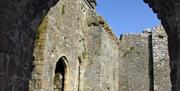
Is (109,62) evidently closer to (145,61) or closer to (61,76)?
(145,61)

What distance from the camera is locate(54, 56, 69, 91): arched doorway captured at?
16.7 metres

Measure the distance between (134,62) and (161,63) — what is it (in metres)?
1.75

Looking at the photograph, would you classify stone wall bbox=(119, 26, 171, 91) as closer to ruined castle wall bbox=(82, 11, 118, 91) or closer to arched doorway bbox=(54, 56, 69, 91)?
ruined castle wall bbox=(82, 11, 118, 91)

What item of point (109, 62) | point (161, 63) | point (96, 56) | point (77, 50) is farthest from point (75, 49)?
point (161, 63)

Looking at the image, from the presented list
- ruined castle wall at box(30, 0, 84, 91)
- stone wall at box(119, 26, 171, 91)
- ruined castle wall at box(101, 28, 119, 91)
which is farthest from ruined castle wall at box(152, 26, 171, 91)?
ruined castle wall at box(30, 0, 84, 91)

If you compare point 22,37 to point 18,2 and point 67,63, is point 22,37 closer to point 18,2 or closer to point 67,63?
point 18,2

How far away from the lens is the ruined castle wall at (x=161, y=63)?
75.6 feet

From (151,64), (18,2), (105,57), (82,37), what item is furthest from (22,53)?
(151,64)

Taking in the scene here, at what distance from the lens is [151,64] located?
23.9 m

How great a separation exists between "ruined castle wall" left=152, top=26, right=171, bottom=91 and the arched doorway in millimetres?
7672

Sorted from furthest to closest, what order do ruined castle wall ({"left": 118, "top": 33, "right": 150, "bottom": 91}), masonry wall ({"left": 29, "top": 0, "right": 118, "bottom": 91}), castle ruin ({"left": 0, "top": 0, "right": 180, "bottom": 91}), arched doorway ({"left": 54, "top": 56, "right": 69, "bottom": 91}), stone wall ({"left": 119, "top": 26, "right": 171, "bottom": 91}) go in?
ruined castle wall ({"left": 118, "top": 33, "right": 150, "bottom": 91}) → stone wall ({"left": 119, "top": 26, "right": 171, "bottom": 91}) → arched doorway ({"left": 54, "top": 56, "right": 69, "bottom": 91}) → masonry wall ({"left": 29, "top": 0, "right": 118, "bottom": 91}) → castle ruin ({"left": 0, "top": 0, "right": 180, "bottom": 91})

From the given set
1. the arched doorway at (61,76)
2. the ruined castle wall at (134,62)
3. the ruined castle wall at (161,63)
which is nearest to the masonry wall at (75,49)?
the arched doorway at (61,76)

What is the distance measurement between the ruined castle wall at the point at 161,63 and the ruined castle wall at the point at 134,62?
2.17 ft

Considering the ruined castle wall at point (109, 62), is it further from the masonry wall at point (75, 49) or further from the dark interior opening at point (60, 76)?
the dark interior opening at point (60, 76)
